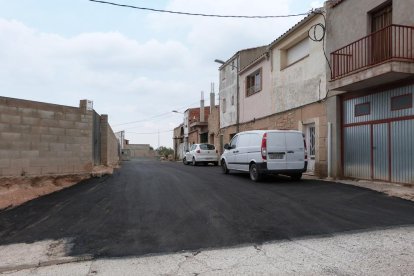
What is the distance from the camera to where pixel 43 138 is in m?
11.4

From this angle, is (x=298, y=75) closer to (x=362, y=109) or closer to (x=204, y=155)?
(x=362, y=109)

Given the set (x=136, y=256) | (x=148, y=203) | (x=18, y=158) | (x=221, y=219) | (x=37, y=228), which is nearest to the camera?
(x=136, y=256)

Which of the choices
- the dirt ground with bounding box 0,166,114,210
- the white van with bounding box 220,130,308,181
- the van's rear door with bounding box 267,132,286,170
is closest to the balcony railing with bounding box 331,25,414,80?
the white van with bounding box 220,130,308,181

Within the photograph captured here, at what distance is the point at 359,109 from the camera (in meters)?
13.4

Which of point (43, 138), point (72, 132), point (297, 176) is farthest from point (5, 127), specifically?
point (297, 176)

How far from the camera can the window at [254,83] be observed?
77.2 ft

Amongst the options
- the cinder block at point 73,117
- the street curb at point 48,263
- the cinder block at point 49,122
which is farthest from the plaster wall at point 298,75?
the street curb at point 48,263

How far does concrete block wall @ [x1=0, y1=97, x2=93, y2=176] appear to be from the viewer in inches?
406

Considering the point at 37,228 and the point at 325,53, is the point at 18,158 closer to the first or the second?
the point at 37,228

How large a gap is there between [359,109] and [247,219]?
8.03 meters

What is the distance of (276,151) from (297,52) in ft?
22.9

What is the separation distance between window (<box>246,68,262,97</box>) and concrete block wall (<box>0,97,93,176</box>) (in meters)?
12.6

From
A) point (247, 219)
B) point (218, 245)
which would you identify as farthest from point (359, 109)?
point (218, 245)

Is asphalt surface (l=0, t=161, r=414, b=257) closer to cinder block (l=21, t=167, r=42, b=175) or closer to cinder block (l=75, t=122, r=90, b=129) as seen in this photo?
cinder block (l=21, t=167, r=42, b=175)
